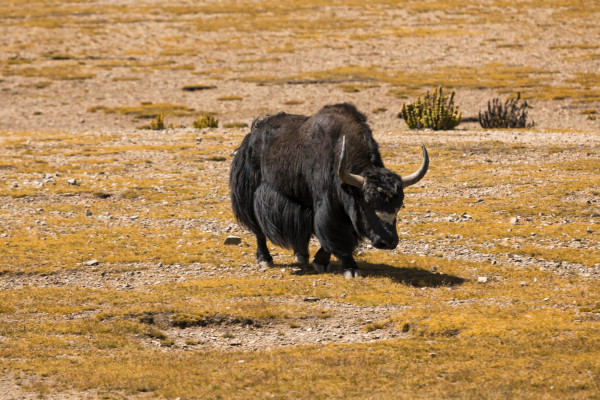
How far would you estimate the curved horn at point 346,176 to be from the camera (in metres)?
11.8

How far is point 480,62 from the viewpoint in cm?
5744

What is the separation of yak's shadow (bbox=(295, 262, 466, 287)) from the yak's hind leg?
55cm

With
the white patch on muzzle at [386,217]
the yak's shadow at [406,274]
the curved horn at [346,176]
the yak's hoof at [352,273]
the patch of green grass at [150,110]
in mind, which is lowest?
the patch of green grass at [150,110]

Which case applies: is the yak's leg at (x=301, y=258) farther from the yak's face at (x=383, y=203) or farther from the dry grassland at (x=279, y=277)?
the yak's face at (x=383, y=203)

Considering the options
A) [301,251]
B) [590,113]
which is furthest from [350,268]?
[590,113]

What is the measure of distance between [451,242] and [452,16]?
223 ft

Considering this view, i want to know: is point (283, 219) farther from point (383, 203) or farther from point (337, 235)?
point (383, 203)

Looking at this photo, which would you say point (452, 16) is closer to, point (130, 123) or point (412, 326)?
point (130, 123)

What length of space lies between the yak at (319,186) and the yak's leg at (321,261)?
2cm

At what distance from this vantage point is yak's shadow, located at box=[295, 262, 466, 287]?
12633 millimetres

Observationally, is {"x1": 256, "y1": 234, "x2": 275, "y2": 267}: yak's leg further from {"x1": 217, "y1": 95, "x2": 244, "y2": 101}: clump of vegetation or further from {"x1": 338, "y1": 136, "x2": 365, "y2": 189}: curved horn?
{"x1": 217, "y1": 95, "x2": 244, "y2": 101}: clump of vegetation

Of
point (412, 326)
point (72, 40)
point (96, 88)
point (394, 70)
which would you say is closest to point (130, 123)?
point (96, 88)

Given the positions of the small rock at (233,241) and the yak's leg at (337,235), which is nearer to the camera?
the yak's leg at (337,235)

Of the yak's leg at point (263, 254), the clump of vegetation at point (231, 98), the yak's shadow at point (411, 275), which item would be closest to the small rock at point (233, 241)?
the yak's leg at point (263, 254)
